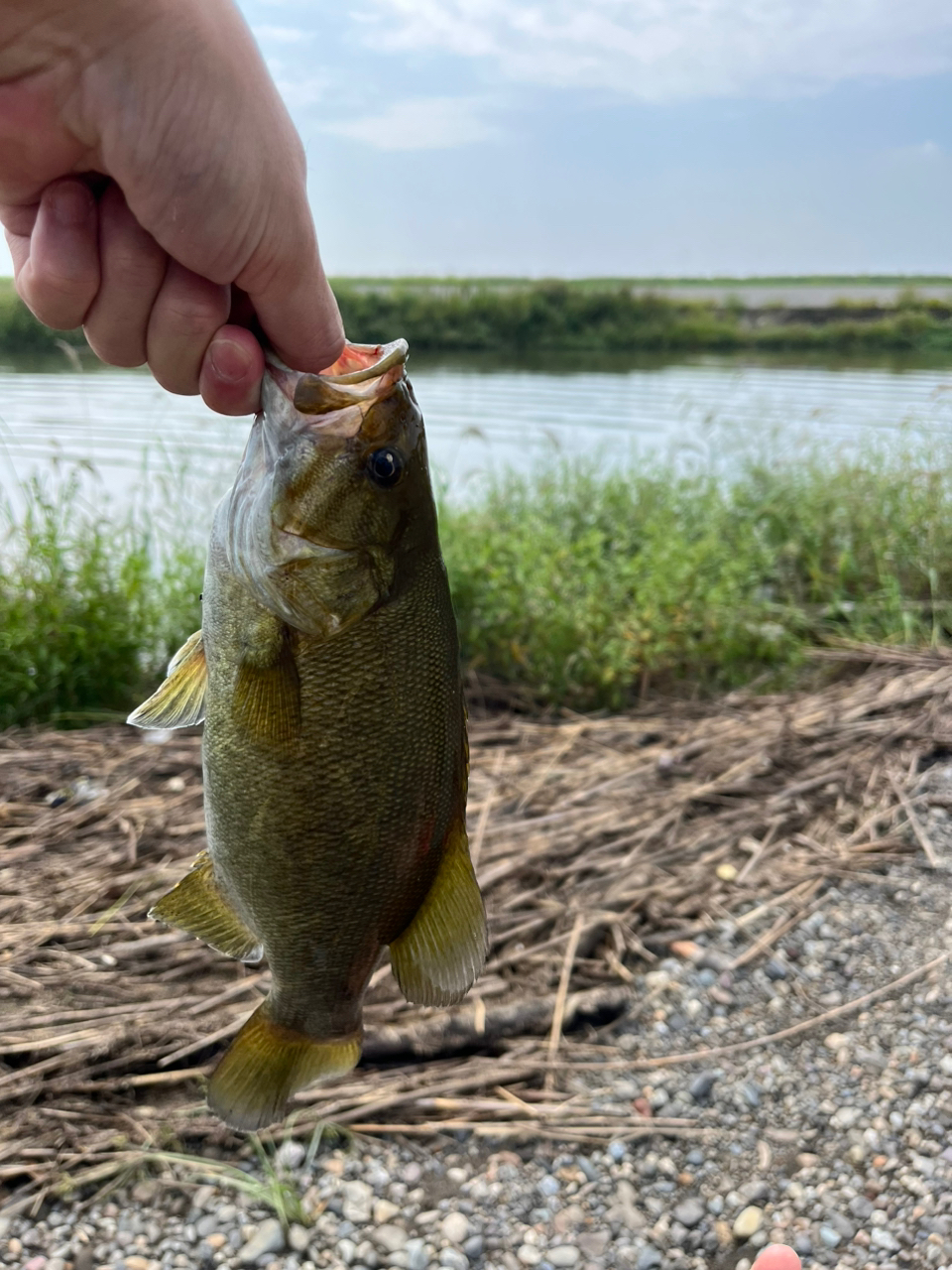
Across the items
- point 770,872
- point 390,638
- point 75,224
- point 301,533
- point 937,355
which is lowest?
point 770,872

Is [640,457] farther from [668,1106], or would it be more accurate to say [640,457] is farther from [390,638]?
[390,638]

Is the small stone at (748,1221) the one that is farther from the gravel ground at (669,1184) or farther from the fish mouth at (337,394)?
the fish mouth at (337,394)

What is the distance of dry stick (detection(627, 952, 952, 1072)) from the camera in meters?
2.86

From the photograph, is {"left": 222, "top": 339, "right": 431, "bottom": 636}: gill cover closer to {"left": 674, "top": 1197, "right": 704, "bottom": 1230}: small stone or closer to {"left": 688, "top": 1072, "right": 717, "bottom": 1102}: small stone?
{"left": 674, "top": 1197, "right": 704, "bottom": 1230}: small stone

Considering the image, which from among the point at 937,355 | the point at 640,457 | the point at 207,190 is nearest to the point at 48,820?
the point at 207,190

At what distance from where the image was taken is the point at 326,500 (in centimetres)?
141

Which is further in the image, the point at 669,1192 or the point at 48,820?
the point at 48,820

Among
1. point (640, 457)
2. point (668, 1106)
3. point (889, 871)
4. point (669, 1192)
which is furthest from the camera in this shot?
point (640, 457)

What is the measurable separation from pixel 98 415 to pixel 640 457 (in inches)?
261

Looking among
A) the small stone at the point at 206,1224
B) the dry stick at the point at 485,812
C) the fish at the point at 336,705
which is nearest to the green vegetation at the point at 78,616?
the dry stick at the point at 485,812

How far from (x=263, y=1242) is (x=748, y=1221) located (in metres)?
1.16

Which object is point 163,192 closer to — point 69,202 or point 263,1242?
point 69,202

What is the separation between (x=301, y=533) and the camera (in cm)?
141

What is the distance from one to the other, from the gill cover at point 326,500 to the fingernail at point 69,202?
1.47 ft
